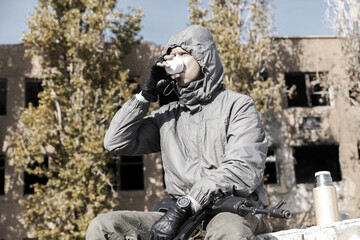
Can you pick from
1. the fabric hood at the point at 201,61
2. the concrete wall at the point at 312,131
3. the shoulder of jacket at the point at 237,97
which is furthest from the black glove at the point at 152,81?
the concrete wall at the point at 312,131

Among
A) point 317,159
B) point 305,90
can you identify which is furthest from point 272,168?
point 305,90

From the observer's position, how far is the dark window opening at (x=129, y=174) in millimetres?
20203

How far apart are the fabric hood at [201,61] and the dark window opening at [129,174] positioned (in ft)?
54.7

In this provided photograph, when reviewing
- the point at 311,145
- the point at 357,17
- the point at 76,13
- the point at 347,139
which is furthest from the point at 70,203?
the point at 357,17

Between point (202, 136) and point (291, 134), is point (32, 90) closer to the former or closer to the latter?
point (291, 134)

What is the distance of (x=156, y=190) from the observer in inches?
787

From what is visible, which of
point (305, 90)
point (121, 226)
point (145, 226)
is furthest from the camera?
point (305, 90)

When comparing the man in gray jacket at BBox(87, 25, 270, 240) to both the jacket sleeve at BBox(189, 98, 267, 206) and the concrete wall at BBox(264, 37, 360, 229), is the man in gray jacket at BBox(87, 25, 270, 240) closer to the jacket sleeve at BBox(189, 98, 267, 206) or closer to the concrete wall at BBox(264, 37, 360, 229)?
the jacket sleeve at BBox(189, 98, 267, 206)

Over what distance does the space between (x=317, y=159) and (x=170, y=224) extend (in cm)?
1934

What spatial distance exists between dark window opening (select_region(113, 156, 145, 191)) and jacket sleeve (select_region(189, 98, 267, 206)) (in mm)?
16936

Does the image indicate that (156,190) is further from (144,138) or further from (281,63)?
(144,138)

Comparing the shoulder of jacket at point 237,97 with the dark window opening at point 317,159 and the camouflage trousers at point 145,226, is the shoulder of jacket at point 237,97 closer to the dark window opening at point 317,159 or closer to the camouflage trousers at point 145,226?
the camouflage trousers at point 145,226

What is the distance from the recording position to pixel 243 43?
19156 millimetres

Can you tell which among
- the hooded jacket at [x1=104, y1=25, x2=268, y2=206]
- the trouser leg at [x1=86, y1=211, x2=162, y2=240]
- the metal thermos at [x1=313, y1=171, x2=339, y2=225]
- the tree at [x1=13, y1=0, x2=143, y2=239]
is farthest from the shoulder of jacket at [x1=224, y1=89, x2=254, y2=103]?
the tree at [x1=13, y1=0, x2=143, y2=239]
